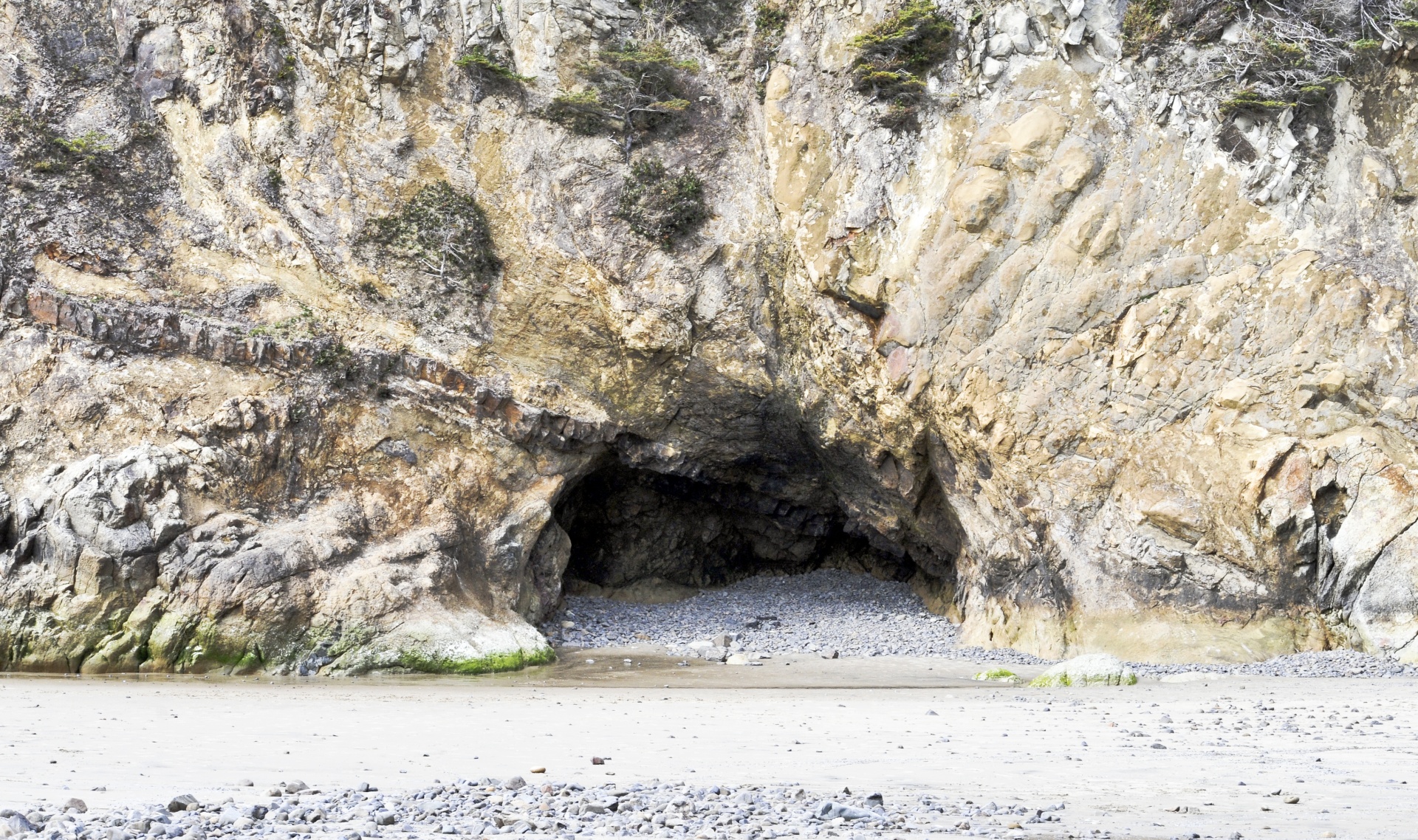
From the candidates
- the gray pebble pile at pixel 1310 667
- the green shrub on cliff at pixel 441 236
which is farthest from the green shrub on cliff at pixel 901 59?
the gray pebble pile at pixel 1310 667

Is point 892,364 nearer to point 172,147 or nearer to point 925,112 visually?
point 925,112

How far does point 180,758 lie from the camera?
6.71 metres

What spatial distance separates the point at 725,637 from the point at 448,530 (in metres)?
4.80

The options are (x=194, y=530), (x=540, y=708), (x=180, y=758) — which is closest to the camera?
(x=180, y=758)

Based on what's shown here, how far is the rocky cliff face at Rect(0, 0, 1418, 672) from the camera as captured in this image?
14164 millimetres

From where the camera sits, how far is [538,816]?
5.07m

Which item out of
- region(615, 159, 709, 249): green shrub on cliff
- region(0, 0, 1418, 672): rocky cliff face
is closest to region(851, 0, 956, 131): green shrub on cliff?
region(0, 0, 1418, 672): rocky cliff face

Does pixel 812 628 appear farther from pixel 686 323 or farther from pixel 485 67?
pixel 485 67

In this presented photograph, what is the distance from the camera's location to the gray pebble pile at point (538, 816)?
4.65 meters

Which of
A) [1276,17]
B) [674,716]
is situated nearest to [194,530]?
[674,716]

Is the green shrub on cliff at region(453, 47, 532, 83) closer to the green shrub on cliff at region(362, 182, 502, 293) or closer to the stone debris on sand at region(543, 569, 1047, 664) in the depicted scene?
the green shrub on cliff at region(362, 182, 502, 293)

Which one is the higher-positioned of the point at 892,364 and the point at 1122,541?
the point at 892,364

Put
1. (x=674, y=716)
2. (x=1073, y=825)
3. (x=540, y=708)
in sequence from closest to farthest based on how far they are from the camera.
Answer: (x=1073, y=825)
(x=674, y=716)
(x=540, y=708)

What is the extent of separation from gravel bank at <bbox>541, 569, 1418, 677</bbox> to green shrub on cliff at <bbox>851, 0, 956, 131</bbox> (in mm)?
8528
